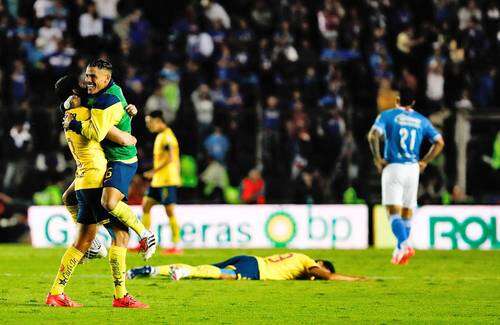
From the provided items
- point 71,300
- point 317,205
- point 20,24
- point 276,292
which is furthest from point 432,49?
point 71,300

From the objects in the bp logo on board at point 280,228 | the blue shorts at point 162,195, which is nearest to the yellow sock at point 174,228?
the blue shorts at point 162,195

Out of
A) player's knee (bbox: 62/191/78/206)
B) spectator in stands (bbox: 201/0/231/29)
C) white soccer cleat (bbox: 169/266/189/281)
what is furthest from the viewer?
spectator in stands (bbox: 201/0/231/29)

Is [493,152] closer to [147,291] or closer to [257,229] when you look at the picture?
[257,229]

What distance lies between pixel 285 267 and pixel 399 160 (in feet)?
12.4

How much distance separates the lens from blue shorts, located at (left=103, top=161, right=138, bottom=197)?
10750 millimetres

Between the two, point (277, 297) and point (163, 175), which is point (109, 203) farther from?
point (163, 175)

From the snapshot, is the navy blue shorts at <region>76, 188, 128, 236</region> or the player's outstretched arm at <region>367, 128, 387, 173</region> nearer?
the navy blue shorts at <region>76, 188, 128, 236</region>

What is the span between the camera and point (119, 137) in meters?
10.6

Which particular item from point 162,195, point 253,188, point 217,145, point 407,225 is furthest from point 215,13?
point 407,225

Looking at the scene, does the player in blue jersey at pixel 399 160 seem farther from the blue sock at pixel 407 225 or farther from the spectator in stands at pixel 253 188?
the spectator in stands at pixel 253 188

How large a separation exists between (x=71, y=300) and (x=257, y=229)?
34.8ft

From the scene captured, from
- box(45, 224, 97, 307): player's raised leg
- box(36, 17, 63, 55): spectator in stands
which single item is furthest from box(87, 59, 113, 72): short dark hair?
box(36, 17, 63, 55): spectator in stands

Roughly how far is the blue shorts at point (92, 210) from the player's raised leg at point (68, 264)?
7 centimetres

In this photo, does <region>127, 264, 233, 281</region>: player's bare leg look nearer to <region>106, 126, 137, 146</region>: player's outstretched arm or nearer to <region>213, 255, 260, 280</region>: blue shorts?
<region>213, 255, 260, 280</region>: blue shorts
